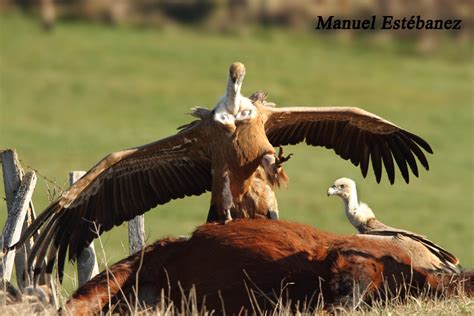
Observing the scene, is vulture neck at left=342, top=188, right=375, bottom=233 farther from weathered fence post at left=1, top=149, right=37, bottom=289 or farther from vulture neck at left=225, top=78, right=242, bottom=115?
weathered fence post at left=1, top=149, right=37, bottom=289

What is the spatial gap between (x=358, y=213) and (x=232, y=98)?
1.88 meters

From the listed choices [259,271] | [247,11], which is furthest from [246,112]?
[247,11]

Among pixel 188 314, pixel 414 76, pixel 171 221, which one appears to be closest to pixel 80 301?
pixel 188 314

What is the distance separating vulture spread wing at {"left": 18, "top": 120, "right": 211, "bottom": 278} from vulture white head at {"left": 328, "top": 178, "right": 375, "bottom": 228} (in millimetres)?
1328

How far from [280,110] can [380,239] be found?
2259 mm

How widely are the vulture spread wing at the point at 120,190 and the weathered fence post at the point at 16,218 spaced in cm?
20

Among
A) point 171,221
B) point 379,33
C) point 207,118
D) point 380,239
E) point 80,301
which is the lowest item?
point 171,221

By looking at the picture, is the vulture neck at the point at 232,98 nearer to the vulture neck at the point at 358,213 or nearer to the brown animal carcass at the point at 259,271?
the brown animal carcass at the point at 259,271

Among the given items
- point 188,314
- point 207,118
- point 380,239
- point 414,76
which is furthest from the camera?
point 414,76

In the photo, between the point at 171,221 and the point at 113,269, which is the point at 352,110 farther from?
the point at 171,221

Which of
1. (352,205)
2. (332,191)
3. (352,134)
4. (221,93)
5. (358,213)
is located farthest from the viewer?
(221,93)

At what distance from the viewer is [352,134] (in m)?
9.05

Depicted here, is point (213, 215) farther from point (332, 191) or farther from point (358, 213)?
point (332, 191)

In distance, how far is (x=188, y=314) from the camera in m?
A: 6.17
